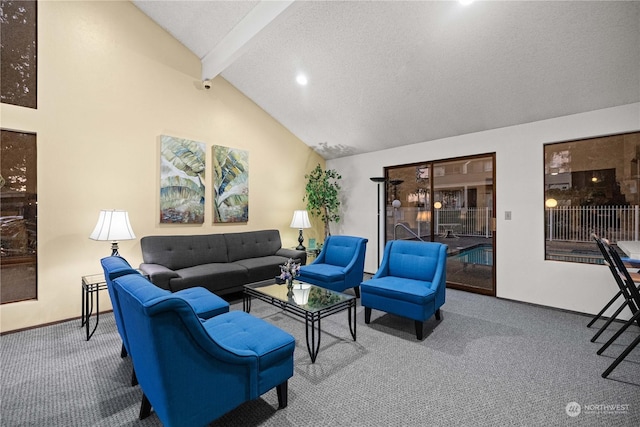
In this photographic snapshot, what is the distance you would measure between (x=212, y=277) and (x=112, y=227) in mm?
1202

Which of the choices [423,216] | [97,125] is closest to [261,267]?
[97,125]

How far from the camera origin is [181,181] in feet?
13.3

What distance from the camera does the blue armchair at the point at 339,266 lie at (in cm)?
359

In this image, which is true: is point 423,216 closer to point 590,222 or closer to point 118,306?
point 590,222

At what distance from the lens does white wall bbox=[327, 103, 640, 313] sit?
327 centimetres

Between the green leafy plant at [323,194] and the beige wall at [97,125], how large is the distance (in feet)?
6.31

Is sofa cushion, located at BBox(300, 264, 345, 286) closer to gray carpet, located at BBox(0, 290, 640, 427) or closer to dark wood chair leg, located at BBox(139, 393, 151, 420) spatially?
gray carpet, located at BBox(0, 290, 640, 427)

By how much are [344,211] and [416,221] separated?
1.51m

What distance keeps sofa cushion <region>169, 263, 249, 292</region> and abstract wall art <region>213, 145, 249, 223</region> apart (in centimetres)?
97

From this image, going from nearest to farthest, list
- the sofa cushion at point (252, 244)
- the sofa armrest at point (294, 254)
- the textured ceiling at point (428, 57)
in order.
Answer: the textured ceiling at point (428, 57)
the sofa cushion at point (252, 244)
the sofa armrest at point (294, 254)

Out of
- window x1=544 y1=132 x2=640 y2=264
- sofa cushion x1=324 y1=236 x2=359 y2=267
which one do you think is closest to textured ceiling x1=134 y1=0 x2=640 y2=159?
window x1=544 y1=132 x2=640 y2=264

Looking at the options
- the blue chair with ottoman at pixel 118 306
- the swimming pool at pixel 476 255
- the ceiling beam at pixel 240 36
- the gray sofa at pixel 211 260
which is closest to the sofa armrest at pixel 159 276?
the gray sofa at pixel 211 260

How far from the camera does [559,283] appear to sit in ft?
11.5

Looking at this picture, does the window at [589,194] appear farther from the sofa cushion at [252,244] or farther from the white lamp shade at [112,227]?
the white lamp shade at [112,227]
